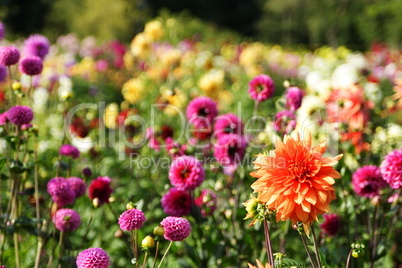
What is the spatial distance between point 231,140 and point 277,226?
0.48 metres

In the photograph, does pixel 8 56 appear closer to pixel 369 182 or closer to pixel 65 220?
pixel 65 220

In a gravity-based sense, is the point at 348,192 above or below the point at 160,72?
below

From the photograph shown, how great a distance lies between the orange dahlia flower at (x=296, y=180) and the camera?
1308mm

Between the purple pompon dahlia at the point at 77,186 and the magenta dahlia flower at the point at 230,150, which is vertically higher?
the magenta dahlia flower at the point at 230,150

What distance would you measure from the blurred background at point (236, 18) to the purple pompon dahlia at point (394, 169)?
40.7 ft

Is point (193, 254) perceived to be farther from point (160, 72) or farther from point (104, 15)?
point (104, 15)

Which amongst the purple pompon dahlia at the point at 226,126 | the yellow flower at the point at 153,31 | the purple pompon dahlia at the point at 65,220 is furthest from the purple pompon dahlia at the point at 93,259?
the yellow flower at the point at 153,31

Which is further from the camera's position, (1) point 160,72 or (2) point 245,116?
(1) point 160,72

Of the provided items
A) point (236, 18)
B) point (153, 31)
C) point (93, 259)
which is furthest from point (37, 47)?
point (236, 18)

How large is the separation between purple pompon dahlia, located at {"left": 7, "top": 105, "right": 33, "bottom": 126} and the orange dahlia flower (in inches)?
40.0

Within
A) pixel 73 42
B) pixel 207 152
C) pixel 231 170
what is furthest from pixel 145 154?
pixel 73 42

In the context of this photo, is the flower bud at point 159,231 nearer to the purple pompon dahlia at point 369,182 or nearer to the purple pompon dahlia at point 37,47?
the purple pompon dahlia at point 369,182

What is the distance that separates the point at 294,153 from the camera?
1353 mm

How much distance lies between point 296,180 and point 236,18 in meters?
32.4
